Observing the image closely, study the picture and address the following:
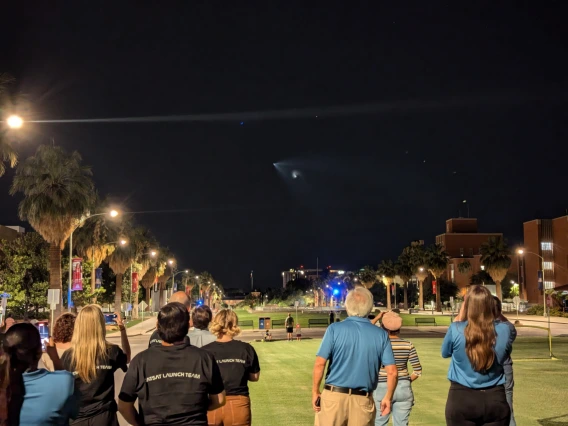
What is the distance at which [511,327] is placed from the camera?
7125 mm

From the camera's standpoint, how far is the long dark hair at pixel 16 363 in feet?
15.3

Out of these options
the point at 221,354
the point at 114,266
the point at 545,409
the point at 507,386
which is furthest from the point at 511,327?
the point at 114,266

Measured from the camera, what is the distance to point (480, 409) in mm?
6293

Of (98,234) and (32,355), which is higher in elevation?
(98,234)

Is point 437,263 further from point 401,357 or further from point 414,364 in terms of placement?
point 401,357

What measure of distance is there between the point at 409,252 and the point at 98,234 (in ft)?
257

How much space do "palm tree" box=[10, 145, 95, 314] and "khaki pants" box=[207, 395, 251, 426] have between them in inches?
1540

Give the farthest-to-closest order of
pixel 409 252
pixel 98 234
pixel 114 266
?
1. pixel 409 252
2. pixel 114 266
3. pixel 98 234

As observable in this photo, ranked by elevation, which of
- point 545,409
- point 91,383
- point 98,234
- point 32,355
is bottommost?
point 545,409

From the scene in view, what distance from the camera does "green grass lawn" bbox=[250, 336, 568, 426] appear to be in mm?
13352

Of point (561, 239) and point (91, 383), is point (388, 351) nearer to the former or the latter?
point (91, 383)

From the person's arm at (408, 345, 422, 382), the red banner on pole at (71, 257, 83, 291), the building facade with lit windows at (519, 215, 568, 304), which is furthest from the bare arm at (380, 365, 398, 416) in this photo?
the building facade with lit windows at (519, 215, 568, 304)

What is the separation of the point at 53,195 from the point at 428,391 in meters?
33.0

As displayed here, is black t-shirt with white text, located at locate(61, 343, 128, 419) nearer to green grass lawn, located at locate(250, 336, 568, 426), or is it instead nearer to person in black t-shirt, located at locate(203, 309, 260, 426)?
person in black t-shirt, located at locate(203, 309, 260, 426)
